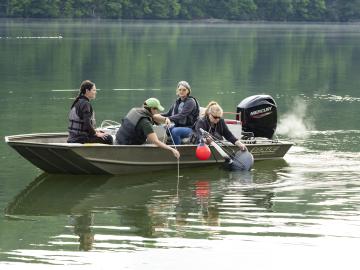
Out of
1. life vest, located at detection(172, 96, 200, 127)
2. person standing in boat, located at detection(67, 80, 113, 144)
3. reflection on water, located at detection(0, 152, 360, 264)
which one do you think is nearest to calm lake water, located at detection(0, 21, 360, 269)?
reflection on water, located at detection(0, 152, 360, 264)

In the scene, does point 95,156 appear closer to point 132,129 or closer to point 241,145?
point 132,129

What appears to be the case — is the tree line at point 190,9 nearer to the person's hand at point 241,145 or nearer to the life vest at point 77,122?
the person's hand at point 241,145

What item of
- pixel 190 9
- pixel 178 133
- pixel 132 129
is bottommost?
pixel 178 133

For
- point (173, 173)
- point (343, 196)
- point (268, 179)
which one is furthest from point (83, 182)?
point (343, 196)

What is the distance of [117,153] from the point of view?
52.9 ft

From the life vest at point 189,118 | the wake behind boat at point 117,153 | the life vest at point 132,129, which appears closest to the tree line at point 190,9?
the wake behind boat at point 117,153

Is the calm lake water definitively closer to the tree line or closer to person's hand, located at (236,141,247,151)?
person's hand, located at (236,141,247,151)

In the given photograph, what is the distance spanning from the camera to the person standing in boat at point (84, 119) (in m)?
15.8

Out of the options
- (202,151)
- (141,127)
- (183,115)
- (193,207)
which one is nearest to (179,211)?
(193,207)

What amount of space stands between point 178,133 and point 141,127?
1.15 metres

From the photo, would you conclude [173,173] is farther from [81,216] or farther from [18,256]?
[18,256]

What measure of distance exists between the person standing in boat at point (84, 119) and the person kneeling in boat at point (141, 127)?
13.9 inches

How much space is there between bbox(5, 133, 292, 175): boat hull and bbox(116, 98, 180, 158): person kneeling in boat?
15cm

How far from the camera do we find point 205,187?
15.8 metres
